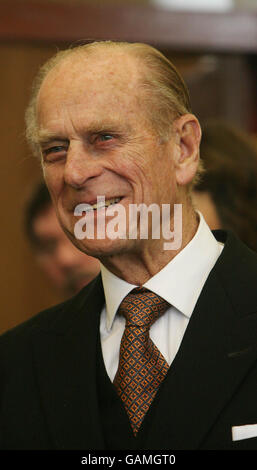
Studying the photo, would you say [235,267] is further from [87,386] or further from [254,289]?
[87,386]

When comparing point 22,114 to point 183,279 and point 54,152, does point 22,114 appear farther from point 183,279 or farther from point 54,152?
point 183,279

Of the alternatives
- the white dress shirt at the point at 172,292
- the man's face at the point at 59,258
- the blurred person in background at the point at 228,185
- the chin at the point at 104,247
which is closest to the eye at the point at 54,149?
the chin at the point at 104,247

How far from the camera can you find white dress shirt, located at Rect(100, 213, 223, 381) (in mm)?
1951

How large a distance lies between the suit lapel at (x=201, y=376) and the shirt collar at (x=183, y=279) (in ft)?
0.25

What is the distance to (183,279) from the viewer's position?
6.52 feet

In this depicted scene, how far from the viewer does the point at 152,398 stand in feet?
6.15

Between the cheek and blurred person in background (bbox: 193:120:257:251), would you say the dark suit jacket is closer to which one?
the cheek

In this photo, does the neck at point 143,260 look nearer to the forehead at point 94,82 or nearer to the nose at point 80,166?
the nose at point 80,166

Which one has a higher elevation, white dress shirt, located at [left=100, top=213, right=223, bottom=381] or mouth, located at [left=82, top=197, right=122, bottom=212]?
mouth, located at [left=82, top=197, right=122, bottom=212]

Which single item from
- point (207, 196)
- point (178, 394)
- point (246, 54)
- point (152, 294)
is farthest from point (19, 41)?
point (178, 394)

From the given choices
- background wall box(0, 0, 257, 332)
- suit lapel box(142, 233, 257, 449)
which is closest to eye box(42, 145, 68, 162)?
suit lapel box(142, 233, 257, 449)

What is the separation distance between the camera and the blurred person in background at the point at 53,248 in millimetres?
3609

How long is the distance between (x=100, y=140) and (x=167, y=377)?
1.83 ft

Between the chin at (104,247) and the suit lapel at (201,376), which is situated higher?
the chin at (104,247)
